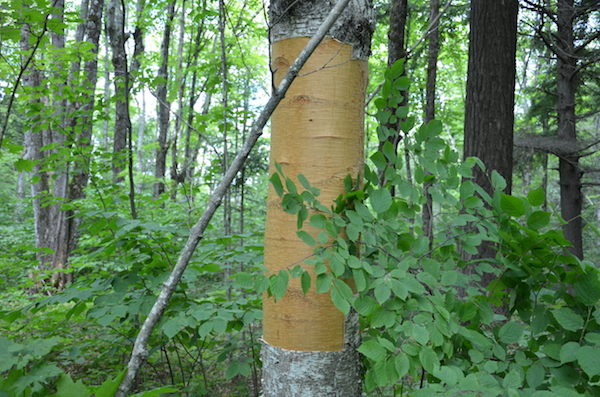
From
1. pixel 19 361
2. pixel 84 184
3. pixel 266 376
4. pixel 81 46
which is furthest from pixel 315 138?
pixel 84 184

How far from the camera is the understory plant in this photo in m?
1.01

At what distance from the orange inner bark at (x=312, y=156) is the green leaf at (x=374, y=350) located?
0.29 meters

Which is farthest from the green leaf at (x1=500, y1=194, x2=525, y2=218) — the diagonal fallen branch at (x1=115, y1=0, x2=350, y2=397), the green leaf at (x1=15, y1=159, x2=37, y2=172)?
the green leaf at (x1=15, y1=159, x2=37, y2=172)

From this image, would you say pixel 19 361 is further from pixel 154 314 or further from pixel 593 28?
pixel 593 28

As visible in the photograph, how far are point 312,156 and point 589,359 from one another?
0.96 meters

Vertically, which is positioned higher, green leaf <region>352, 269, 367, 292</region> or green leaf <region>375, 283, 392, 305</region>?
green leaf <region>352, 269, 367, 292</region>

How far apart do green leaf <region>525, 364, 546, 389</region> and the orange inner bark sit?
57cm

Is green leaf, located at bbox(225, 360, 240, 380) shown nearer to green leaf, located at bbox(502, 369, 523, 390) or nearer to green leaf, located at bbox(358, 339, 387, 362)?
green leaf, located at bbox(358, 339, 387, 362)

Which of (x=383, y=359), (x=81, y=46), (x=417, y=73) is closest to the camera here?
(x=383, y=359)

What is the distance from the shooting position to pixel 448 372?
37.2 inches

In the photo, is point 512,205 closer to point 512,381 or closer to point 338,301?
point 512,381

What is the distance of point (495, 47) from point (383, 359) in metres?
4.01

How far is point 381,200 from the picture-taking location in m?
1.19

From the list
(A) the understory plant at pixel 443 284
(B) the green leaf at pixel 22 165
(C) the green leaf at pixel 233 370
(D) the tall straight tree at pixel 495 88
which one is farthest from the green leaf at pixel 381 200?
(D) the tall straight tree at pixel 495 88
